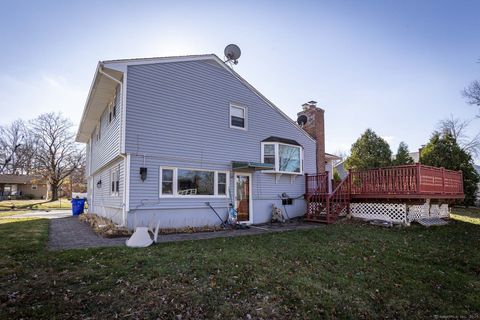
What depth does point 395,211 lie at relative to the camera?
11.4 metres

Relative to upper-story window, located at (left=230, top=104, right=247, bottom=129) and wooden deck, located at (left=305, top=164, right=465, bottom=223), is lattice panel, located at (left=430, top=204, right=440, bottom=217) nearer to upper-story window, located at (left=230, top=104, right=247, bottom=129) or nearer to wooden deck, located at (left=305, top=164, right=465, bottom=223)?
wooden deck, located at (left=305, top=164, right=465, bottom=223)

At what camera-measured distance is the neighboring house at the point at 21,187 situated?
41031mm

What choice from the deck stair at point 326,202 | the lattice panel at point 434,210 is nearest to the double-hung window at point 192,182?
the deck stair at point 326,202

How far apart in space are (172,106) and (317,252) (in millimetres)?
7167

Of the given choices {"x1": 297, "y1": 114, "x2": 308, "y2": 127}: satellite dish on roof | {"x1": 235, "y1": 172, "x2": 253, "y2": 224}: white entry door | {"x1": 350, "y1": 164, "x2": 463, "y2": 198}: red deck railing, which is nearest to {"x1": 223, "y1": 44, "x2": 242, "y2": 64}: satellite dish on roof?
{"x1": 297, "y1": 114, "x2": 308, "y2": 127}: satellite dish on roof

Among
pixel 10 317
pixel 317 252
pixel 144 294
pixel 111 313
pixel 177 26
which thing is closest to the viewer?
pixel 10 317

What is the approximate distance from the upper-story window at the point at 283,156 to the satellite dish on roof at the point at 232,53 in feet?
14.4

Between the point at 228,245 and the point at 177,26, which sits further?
the point at 177,26

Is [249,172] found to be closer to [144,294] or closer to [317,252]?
[317,252]

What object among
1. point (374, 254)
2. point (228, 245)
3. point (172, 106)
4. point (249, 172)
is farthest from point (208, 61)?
point (374, 254)

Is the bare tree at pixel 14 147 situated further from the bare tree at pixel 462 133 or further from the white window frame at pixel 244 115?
the bare tree at pixel 462 133

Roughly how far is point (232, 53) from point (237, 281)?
11.1 meters

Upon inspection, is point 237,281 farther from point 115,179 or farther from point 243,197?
point 115,179

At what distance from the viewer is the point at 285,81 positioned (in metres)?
13.2
